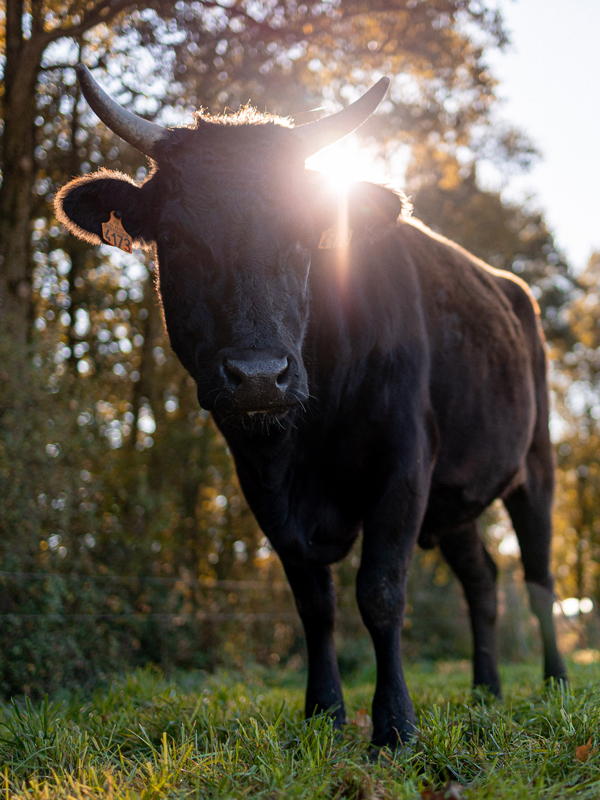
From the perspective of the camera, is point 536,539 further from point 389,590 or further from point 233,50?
point 233,50

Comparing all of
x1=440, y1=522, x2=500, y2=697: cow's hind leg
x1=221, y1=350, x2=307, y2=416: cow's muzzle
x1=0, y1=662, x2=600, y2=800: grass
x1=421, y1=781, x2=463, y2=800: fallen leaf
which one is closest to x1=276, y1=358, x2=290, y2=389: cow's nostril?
x1=221, y1=350, x2=307, y2=416: cow's muzzle

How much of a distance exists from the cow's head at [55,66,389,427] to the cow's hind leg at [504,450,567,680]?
117 inches

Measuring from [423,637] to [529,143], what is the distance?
33.7ft

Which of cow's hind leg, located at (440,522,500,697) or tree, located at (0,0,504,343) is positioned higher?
tree, located at (0,0,504,343)

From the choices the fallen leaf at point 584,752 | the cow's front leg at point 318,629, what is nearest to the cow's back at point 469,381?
the cow's front leg at point 318,629

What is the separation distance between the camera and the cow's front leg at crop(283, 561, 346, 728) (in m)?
3.45

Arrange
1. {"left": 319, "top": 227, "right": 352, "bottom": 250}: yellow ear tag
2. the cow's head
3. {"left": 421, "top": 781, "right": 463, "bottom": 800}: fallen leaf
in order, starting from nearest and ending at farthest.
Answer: {"left": 421, "top": 781, "right": 463, "bottom": 800}: fallen leaf → the cow's head → {"left": 319, "top": 227, "right": 352, "bottom": 250}: yellow ear tag

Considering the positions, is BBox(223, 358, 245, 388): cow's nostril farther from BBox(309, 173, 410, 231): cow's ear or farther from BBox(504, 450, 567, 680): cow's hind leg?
BBox(504, 450, 567, 680): cow's hind leg

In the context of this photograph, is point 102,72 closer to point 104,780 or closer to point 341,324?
point 341,324

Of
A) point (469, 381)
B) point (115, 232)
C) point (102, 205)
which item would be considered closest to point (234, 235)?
point (115, 232)

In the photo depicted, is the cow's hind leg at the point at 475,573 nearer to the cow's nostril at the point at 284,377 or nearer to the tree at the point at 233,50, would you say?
the cow's nostril at the point at 284,377

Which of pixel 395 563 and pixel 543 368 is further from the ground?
pixel 543 368

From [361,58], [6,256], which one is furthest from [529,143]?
[6,256]

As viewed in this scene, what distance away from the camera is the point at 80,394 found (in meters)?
7.09
